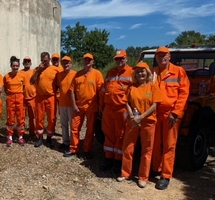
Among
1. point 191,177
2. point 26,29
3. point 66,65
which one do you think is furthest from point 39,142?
point 26,29

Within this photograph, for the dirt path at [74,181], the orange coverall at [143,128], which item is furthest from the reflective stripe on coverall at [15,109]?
the orange coverall at [143,128]

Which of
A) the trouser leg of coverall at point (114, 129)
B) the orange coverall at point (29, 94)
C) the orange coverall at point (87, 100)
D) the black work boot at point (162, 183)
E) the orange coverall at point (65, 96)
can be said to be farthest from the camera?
the orange coverall at point (29, 94)

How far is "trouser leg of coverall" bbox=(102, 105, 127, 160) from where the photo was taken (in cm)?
507

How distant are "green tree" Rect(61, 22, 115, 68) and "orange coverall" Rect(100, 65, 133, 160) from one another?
29.4 metres

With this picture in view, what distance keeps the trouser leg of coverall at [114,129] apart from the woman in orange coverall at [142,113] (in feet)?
1.18

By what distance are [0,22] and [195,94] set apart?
7044mm

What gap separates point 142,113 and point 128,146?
550 mm

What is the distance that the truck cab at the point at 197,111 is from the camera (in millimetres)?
4934

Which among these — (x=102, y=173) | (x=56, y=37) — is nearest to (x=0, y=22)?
(x=56, y=37)

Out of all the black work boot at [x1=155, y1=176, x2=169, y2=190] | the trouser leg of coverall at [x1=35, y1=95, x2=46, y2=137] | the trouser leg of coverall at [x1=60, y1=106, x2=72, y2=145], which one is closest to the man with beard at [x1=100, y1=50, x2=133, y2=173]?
the black work boot at [x1=155, y1=176, x2=169, y2=190]

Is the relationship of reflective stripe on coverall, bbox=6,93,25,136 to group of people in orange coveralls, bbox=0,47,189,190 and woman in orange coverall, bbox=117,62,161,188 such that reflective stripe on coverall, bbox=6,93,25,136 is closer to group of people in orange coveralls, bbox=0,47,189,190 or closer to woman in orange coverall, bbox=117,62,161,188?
group of people in orange coveralls, bbox=0,47,189,190

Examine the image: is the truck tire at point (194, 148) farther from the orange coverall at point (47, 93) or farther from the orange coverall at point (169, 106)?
the orange coverall at point (47, 93)

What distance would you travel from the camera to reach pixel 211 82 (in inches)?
220

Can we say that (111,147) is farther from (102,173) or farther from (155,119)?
(155,119)
